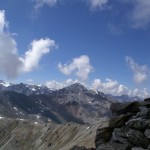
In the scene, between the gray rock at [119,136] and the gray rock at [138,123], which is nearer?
the gray rock at [138,123]

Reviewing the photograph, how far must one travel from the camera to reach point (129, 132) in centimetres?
3547

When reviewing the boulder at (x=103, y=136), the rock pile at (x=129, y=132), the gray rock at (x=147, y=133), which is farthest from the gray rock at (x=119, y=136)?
the gray rock at (x=147, y=133)

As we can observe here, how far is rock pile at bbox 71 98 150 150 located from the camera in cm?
3459

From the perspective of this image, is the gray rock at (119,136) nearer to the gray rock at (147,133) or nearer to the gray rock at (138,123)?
the gray rock at (138,123)

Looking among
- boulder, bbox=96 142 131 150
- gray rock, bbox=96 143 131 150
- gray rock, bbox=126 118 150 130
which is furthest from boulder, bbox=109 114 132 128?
gray rock, bbox=96 143 131 150

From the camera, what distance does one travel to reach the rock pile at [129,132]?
34594 millimetres

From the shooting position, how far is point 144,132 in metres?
34.7

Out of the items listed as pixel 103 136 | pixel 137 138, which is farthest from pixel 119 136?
pixel 103 136

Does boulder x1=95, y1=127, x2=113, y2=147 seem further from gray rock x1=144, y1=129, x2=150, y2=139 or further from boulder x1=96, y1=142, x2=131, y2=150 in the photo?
gray rock x1=144, y1=129, x2=150, y2=139

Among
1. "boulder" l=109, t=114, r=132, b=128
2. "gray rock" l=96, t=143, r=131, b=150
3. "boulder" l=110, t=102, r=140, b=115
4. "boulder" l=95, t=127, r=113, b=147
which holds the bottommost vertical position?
"gray rock" l=96, t=143, r=131, b=150

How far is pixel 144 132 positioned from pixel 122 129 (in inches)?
127

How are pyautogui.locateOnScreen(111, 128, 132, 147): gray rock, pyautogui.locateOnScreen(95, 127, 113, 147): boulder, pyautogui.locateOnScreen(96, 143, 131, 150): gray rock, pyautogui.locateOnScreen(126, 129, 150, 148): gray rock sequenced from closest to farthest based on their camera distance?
pyautogui.locateOnScreen(126, 129, 150, 148): gray rock < pyautogui.locateOnScreen(96, 143, 131, 150): gray rock < pyautogui.locateOnScreen(111, 128, 132, 147): gray rock < pyautogui.locateOnScreen(95, 127, 113, 147): boulder

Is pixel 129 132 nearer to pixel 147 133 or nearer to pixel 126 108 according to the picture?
pixel 147 133

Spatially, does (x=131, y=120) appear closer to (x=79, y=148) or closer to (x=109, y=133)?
(x=109, y=133)
